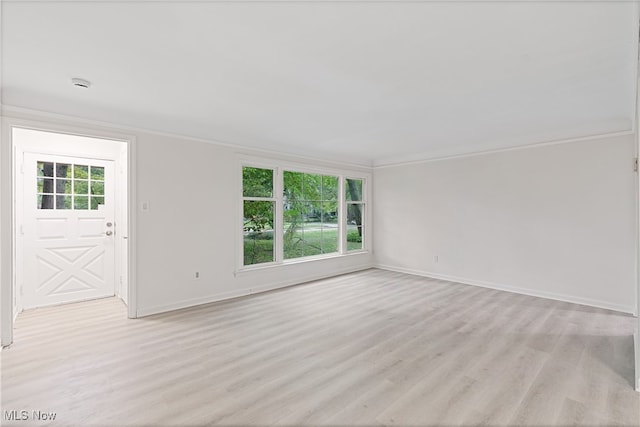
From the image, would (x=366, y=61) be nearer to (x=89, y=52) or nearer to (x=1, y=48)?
(x=89, y=52)

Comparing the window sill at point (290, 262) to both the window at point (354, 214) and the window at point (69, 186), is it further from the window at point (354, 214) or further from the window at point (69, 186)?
the window at point (69, 186)

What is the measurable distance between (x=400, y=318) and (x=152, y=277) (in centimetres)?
319

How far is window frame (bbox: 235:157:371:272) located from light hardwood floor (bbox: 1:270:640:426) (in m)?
1.11

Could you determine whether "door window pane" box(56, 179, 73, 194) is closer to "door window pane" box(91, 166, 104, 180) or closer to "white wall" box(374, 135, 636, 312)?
"door window pane" box(91, 166, 104, 180)

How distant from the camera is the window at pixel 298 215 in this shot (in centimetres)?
501

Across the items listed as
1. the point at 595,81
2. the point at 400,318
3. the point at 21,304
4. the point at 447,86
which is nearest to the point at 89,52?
the point at 447,86

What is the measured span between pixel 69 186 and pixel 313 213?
3.89 m

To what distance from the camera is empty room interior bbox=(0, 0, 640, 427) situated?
1.97 m

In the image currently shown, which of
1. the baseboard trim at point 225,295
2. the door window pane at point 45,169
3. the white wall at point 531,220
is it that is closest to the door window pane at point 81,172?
the door window pane at point 45,169

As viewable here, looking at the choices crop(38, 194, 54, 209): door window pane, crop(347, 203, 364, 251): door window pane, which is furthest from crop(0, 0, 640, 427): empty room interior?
crop(347, 203, 364, 251): door window pane

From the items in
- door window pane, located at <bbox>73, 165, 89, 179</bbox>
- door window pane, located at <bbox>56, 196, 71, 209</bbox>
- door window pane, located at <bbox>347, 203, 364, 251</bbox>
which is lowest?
door window pane, located at <bbox>347, 203, 364, 251</bbox>

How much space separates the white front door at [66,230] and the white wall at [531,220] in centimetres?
537

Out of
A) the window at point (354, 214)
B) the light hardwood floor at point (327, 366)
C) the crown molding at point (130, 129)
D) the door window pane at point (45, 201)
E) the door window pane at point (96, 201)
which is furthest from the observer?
Answer: the window at point (354, 214)

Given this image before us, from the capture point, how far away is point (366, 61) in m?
2.40
